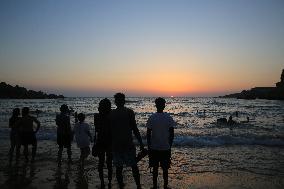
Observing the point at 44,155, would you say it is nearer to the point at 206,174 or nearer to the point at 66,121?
the point at 66,121

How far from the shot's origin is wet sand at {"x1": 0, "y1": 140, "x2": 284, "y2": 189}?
28.6 feet

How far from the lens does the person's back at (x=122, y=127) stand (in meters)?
6.84

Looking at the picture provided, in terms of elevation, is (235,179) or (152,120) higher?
(152,120)

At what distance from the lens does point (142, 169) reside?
10852 mm

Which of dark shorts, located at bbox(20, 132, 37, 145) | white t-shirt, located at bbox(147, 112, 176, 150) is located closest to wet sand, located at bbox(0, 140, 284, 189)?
dark shorts, located at bbox(20, 132, 37, 145)

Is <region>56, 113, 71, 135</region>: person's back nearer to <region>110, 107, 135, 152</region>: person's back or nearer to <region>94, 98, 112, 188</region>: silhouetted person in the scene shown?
<region>94, 98, 112, 188</region>: silhouetted person

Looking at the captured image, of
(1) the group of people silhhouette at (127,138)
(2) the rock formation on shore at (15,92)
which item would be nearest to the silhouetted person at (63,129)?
(1) the group of people silhhouette at (127,138)

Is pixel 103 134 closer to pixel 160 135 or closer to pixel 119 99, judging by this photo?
pixel 119 99

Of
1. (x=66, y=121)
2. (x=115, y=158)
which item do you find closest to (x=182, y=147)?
(x=66, y=121)

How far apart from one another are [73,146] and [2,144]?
12.7 ft

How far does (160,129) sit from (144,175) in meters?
3.05

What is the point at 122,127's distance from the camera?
6836 mm

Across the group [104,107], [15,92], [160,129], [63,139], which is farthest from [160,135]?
[15,92]

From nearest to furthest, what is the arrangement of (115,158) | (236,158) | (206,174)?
1. (115,158)
2. (206,174)
3. (236,158)
